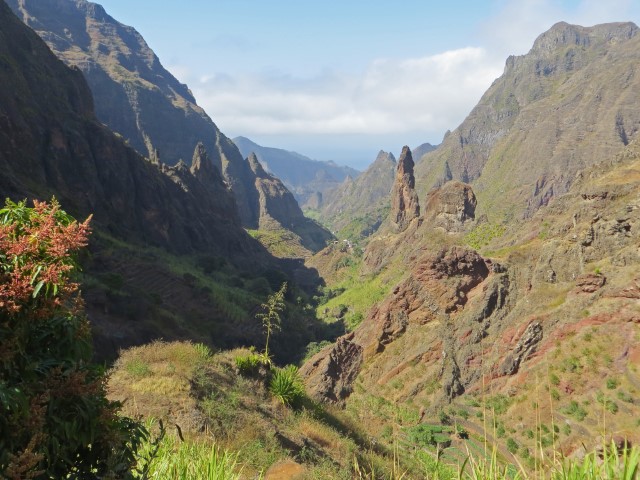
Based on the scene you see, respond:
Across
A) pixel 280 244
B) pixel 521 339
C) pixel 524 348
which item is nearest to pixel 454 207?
pixel 521 339

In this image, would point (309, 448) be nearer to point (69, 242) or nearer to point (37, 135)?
point (69, 242)

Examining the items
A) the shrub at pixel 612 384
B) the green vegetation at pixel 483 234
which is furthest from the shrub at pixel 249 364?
the green vegetation at pixel 483 234

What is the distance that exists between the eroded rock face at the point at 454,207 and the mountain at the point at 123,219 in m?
33.9

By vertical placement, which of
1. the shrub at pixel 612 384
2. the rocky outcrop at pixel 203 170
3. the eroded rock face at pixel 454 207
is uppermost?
the rocky outcrop at pixel 203 170

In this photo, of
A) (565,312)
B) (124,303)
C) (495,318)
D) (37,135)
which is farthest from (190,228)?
(565,312)

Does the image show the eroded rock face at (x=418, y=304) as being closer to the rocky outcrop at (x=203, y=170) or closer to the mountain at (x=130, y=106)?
the rocky outcrop at (x=203, y=170)

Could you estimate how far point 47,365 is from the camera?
13.4ft

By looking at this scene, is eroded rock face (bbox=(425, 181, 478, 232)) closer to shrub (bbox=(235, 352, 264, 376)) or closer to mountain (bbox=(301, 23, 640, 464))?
mountain (bbox=(301, 23, 640, 464))

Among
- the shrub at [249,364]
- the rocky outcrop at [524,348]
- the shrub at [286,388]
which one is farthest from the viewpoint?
the rocky outcrop at [524,348]

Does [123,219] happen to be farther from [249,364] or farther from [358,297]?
[249,364]

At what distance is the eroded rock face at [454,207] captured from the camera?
81938 mm

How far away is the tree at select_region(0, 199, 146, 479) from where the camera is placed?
361 centimetres

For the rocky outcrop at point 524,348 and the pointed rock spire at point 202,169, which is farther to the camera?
the pointed rock spire at point 202,169

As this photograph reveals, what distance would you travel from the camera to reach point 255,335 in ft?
177
